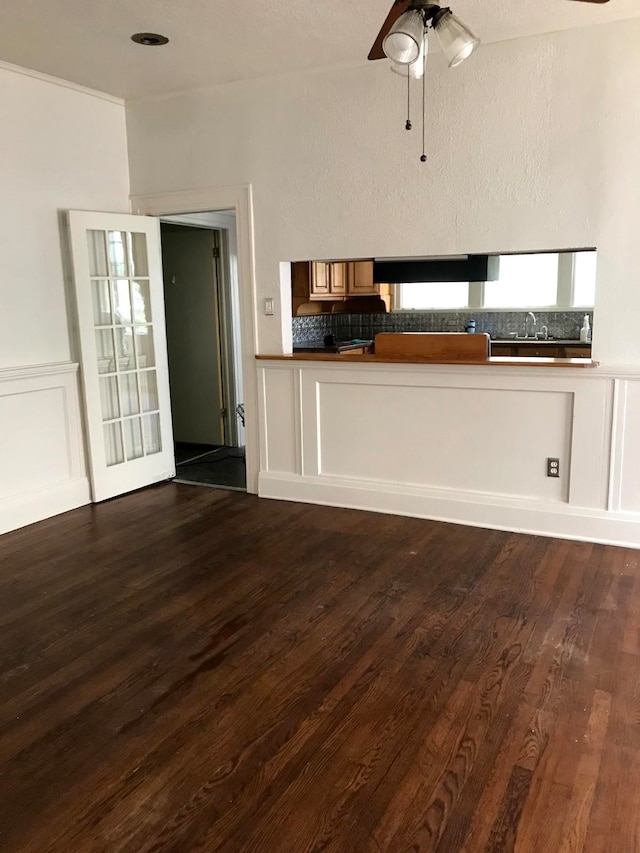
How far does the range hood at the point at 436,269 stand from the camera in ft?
20.3

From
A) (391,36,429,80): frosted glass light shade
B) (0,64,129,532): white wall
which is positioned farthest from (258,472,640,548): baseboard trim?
(391,36,429,80): frosted glass light shade

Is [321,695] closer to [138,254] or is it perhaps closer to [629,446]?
[629,446]

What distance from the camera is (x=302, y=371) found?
457 centimetres

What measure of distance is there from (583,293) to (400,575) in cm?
444

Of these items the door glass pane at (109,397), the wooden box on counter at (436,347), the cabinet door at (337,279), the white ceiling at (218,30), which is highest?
the white ceiling at (218,30)

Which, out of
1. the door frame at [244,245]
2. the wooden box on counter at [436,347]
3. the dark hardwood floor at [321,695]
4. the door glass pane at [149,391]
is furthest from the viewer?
the door glass pane at [149,391]

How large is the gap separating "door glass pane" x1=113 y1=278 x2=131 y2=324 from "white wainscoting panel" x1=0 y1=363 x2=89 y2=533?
20.7 inches

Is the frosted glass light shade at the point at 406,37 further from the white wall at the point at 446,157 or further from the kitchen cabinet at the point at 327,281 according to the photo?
the kitchen cabinet at the point at 327,281

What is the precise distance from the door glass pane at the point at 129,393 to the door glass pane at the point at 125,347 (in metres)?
0.07

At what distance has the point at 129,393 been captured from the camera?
16.6ft

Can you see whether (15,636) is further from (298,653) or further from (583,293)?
(583,293)

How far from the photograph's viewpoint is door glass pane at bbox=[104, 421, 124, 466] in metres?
4.90

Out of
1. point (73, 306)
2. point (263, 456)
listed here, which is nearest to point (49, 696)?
point (263, 456)

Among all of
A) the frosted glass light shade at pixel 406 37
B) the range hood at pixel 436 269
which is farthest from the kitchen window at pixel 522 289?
the frosted glass light shade at pixel 406 37
